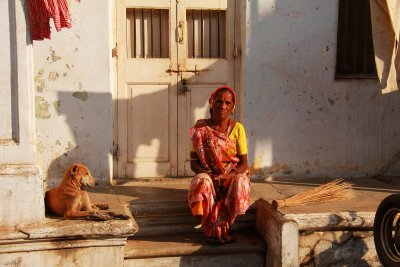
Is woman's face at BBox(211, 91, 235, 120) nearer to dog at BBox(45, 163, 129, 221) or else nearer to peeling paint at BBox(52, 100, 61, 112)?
dog at BBox(45, 163, 129, 221)

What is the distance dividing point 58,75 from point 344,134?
139 inches

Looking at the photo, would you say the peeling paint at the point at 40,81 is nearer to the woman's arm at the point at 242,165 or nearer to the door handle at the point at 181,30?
the door handle at the point at 181,30

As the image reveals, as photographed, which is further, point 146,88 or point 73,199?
point 146,88

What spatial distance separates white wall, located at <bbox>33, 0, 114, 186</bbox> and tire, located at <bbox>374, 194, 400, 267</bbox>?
3065 millimetres

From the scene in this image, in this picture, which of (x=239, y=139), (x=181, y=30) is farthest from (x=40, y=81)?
(x=239, y=139)

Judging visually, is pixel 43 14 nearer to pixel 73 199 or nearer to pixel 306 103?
pixel 73 199

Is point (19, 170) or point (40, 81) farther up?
point (40, 81)

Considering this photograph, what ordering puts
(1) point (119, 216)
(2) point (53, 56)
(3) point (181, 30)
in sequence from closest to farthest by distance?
(1) point (119, 216), (2) point (53, 56), (3) point (181, 30)

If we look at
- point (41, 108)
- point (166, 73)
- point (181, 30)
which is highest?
point (181, 30)

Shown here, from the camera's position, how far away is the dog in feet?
15.6

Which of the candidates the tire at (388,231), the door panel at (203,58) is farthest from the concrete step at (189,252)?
the door panel at (203,58)

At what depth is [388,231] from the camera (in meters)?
4.82

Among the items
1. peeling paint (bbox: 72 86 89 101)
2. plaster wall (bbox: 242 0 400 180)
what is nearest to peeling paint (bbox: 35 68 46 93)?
peeling paint (bbox: 72 86 89 101)

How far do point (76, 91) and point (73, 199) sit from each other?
1.77 metres
